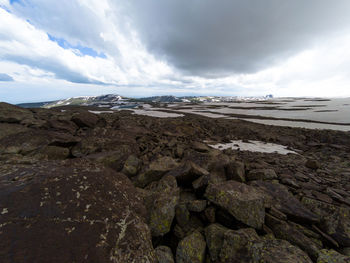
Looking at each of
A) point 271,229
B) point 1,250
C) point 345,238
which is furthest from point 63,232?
point 345,238

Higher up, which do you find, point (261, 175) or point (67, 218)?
point (67, 218)

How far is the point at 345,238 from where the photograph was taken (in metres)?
3.67

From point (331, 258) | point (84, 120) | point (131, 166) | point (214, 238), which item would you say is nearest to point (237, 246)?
point (214, 238)

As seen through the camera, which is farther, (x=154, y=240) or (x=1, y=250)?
(x=154, y=240)

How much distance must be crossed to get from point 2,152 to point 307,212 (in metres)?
12.8

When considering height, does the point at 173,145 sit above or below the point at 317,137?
above

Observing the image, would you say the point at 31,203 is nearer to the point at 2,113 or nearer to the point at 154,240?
the point at 154,240

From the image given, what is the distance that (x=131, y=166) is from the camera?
23.0 ft

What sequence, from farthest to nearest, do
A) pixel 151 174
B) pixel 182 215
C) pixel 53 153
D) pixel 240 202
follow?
pixel 53 153 < pixel 151 174 < pixel 182 215 < pixel 240 202

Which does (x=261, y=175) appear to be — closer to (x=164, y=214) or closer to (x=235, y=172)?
(x=235, y=172)

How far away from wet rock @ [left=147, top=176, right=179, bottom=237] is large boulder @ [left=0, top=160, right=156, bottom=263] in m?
0.41

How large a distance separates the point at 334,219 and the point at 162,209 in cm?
496

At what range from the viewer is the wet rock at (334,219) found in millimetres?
3726

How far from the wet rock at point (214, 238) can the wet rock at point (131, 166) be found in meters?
4.16
